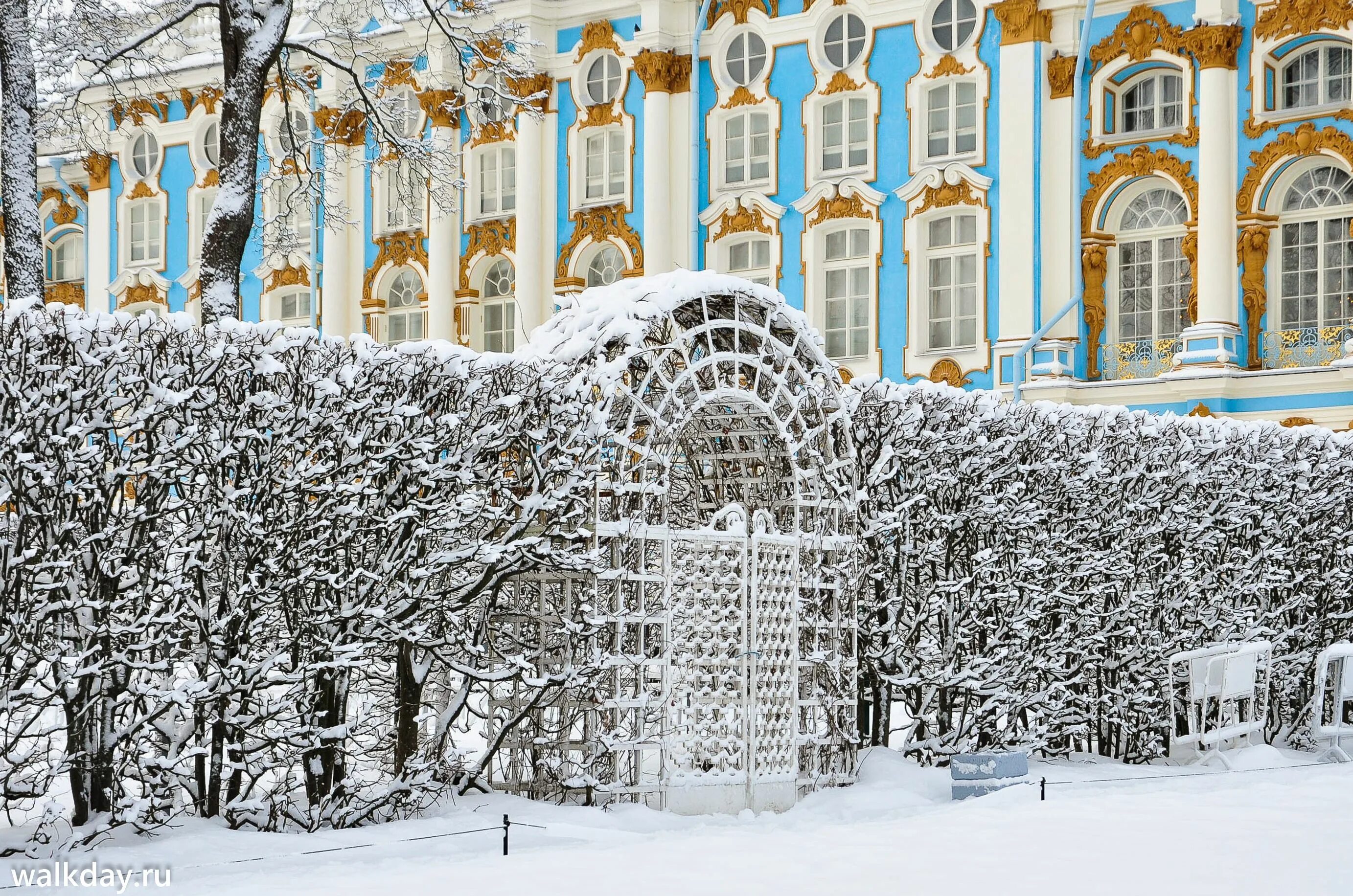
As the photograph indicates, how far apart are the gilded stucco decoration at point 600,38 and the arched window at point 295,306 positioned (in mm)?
6201

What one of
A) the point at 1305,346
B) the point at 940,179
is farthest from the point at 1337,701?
the point at 940,179

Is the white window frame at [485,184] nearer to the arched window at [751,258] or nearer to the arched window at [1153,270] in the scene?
the arched window at [751,258]

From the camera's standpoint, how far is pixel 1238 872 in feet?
28.7

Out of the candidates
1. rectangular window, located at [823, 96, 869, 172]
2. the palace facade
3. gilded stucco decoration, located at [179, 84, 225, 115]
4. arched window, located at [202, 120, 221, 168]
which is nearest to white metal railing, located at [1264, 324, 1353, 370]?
the palace facade

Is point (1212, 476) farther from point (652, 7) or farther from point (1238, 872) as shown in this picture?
point (652, 7)

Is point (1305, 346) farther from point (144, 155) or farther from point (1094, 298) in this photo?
point (144, 155)

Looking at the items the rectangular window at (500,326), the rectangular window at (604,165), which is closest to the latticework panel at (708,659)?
the rectangular window at (500,326)

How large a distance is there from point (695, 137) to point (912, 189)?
355cm

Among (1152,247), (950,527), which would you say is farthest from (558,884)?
(1152,247)

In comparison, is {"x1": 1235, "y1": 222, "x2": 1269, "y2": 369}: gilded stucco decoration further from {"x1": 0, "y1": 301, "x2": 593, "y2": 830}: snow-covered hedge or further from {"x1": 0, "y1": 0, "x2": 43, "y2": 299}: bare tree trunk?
{"x1": 0, "y1": 301, "x2": 593, "y2": 830}: snow-covered hedge

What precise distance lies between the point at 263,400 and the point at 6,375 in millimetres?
1174

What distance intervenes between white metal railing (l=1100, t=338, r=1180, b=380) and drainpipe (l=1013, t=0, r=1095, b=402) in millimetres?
783

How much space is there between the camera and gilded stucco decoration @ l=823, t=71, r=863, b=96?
2647 centimetres

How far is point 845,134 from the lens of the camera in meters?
26.6
